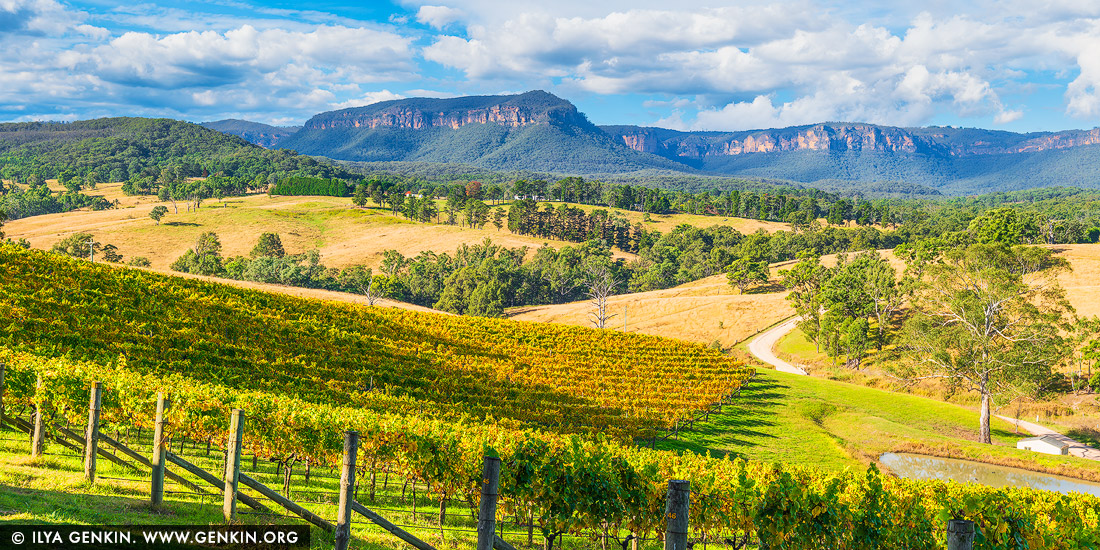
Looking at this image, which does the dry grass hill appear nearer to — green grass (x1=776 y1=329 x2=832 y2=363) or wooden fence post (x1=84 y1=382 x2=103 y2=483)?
green grass (x1=776 y1=329 x2=832 y2=363)

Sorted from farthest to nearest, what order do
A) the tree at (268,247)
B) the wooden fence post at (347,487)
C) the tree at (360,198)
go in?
the tree at (360,198) < the tree at (268,247) < the wooden fence post at (347,487)

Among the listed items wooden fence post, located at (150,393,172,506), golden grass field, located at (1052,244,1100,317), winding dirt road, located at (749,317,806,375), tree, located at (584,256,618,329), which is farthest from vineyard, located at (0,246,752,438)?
golden grass field, located at (1052,244,1100,317)

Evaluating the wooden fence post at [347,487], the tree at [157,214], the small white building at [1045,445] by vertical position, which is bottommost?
the small white building at [1045,445]

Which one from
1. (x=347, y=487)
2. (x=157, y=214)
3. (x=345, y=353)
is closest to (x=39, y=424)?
(x=347, y=487)

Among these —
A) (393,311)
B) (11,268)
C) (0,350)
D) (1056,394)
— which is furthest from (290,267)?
(1056,394)

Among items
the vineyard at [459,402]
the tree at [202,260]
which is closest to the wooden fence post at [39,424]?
the vineyard at [459,402]

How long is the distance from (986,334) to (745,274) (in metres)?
60.4

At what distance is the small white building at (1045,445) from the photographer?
36.8 m

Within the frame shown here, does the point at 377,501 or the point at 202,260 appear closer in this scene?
the point at 377,501

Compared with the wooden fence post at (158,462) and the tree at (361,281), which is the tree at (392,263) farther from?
the wooden fence post at (158,462)

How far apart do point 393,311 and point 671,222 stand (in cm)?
13202

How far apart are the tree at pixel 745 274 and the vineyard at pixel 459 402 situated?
54899 mm

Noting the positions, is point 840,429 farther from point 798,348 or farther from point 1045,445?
point 798,348

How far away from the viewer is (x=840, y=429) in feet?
132
